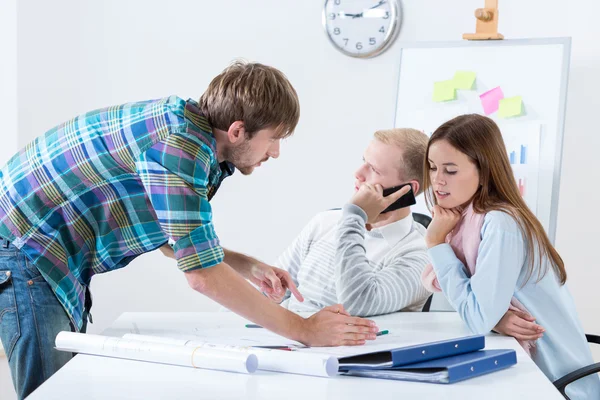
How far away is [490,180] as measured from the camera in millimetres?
1710

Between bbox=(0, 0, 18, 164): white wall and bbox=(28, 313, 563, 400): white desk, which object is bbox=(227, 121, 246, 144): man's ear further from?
bbox=(0, 0, 18, 164): white wall

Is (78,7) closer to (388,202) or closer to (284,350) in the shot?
(388,202)

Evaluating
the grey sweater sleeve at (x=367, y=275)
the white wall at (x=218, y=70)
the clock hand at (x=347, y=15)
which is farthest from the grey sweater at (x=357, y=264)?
the clock hand at (x=347, y=15)

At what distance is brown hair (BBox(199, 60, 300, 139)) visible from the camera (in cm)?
148

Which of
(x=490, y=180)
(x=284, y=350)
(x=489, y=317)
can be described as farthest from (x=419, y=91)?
(x=284, y=350)

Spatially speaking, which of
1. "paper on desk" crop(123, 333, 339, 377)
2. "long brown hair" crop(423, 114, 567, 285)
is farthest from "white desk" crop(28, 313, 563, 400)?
"long brown hair" crop(423, 114, 567, 285)

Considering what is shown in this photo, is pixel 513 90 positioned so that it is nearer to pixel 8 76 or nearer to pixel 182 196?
pixel 182 196

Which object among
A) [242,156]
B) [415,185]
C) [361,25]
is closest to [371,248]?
[415,185]

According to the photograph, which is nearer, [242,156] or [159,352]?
[159,352]

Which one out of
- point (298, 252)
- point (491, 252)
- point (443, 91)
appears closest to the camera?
point (491, 252)

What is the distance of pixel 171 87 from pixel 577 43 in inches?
70.7

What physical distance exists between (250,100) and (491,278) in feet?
2.04

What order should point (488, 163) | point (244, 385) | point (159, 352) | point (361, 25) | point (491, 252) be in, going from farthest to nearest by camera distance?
point (361, 25)
point (488, 163)
point (491, 252)
point (159, 352)
point (244, 385)

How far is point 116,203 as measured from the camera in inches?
61.2
